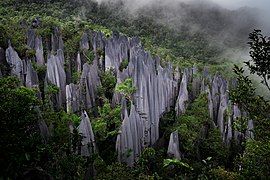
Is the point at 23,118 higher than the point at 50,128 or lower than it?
higher

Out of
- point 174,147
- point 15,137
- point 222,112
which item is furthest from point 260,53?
point 222,112

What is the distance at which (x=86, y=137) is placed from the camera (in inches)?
979

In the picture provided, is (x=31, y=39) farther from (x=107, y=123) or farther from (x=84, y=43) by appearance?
(x=107, y=123)

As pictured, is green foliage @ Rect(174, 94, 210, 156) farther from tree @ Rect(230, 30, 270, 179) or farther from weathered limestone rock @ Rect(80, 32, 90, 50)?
weathered limestone rock @ Rect(80, 32, 90, 50)

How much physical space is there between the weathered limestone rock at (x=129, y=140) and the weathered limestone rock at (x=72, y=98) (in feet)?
19.4

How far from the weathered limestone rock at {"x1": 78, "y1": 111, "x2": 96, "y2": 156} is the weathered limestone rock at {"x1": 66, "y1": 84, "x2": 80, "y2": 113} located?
637cm

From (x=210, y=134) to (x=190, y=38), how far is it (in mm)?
63821

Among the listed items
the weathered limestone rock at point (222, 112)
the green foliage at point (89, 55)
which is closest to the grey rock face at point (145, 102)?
the green foliage at point (89, 55)

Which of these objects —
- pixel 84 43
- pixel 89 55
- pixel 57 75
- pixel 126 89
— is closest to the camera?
pixel 126 89

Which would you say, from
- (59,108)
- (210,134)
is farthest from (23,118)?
(210,134)

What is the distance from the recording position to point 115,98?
3444cm

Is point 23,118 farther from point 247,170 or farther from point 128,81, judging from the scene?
point 128,81

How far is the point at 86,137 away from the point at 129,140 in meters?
3.89

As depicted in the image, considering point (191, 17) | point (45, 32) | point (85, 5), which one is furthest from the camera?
point (191, 17)
